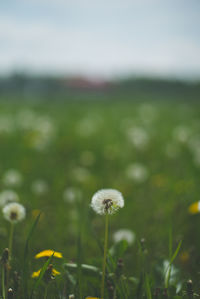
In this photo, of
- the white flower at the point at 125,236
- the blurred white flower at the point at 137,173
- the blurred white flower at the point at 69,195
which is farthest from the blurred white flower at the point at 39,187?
the white flower at the point at 125,236

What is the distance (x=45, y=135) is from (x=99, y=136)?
0.65 m

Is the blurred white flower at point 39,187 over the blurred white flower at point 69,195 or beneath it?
over

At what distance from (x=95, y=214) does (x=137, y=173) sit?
37.7 inches

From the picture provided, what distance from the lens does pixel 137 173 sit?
2.34 metres

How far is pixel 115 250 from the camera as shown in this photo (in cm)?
98

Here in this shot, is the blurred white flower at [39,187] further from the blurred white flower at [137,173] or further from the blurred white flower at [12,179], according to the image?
A: the blurred white flower at [137,173]

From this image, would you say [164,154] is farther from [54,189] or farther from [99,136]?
[54,189]

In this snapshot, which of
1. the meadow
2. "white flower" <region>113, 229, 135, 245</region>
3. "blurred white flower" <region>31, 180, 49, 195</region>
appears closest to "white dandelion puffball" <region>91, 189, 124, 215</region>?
the meadow

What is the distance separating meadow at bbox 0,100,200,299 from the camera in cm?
85

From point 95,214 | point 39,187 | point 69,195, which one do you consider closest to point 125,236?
point 95,214

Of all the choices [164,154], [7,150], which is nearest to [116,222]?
[164,154]

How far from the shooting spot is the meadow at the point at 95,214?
2.77 ft

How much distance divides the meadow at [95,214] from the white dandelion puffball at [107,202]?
0.28 feet

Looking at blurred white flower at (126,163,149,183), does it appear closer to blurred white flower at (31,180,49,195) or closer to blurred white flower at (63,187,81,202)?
blurred white flower at (63,187,81,202)
